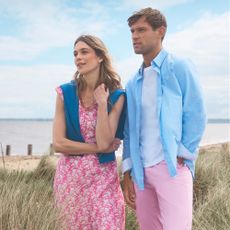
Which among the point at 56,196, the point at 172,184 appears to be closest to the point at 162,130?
the point at 172,184

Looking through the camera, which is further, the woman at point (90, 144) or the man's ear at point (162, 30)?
the man's ear at point (162, 30)

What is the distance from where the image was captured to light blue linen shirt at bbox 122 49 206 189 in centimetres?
317

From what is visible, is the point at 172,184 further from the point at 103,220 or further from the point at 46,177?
the point at 46,177

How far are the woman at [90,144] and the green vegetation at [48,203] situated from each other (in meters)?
0.20

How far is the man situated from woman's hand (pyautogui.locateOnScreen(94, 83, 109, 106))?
19cm

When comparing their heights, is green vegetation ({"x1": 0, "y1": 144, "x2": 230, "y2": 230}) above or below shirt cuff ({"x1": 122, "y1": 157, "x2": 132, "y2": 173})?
below

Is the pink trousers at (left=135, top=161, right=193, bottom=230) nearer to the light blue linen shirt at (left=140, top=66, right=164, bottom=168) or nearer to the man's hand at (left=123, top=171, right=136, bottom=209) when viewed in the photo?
the light blue linen shirt at (left=140, top=66, right=164, bottom=168)

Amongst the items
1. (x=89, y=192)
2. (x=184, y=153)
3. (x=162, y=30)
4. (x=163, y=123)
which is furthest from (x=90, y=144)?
(x=162, y=30)

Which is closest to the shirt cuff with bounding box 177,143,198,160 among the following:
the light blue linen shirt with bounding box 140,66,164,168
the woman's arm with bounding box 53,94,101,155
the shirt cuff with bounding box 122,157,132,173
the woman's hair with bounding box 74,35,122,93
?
the light blue linen shirt with bounding box 140,66,164,168

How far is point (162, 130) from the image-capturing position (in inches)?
125

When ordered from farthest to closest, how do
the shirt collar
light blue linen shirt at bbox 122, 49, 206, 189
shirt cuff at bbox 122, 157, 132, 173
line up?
shirt cuff at bbox 122, 157, 132, 173 < the shirt collar < light blue linen shirt at bbox 122, 49, 206, 189

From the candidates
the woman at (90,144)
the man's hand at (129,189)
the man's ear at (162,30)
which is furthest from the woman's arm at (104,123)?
the man's ear at (162,30)

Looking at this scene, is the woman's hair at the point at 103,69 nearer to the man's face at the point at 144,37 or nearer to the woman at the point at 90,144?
the woman at the point at 90,144

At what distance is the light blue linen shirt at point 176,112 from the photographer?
3.17 metres
